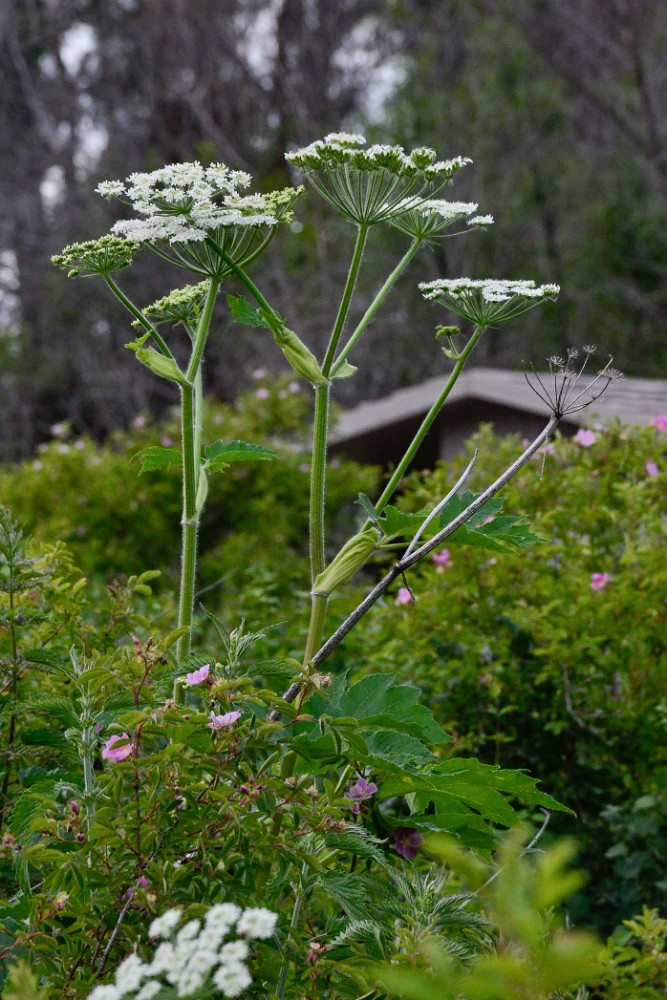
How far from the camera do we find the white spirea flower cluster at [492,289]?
1824mm

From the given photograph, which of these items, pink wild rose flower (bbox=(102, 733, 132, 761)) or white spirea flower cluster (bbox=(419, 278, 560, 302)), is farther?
white spirea flower cluster (bbox=(419, 278, 560, 302))

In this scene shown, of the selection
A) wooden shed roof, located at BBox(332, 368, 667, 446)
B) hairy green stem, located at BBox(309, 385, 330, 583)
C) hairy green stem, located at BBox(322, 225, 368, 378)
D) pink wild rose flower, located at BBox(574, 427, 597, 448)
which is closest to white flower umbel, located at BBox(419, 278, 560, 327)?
hairy green stem, located at BBox(322, 225, 368, 378)

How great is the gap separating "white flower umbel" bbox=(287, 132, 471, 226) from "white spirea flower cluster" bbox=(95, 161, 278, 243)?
0.11 meters

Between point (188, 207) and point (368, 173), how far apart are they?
30 centimetres

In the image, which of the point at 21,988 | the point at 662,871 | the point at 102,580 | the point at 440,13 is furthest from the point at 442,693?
the point at 440,13

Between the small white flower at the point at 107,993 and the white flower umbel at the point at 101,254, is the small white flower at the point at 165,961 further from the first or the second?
the white flower umbel at the point at 101,254

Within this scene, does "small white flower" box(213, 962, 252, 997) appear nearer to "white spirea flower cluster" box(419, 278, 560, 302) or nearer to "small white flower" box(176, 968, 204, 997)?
"small white flower" box(176, 968, 204, 997)

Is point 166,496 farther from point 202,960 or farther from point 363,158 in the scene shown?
point 202,960

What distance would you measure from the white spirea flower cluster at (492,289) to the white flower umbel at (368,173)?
148 millimetres

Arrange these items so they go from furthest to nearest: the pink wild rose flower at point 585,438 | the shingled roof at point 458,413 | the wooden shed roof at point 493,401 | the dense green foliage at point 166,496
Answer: the dense green foliage at point 166,496 → the shingled roof at point 458,413 → the wooden shed roof at point 493,401 → the pink wild rose flower at point 585,438

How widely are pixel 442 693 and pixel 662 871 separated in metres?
0.89

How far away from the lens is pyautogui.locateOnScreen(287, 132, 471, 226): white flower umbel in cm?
178

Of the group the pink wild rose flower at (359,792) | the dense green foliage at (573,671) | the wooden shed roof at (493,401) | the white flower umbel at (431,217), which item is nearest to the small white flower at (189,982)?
the pink wild rose flower at (359,792)

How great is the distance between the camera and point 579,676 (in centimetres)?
375
